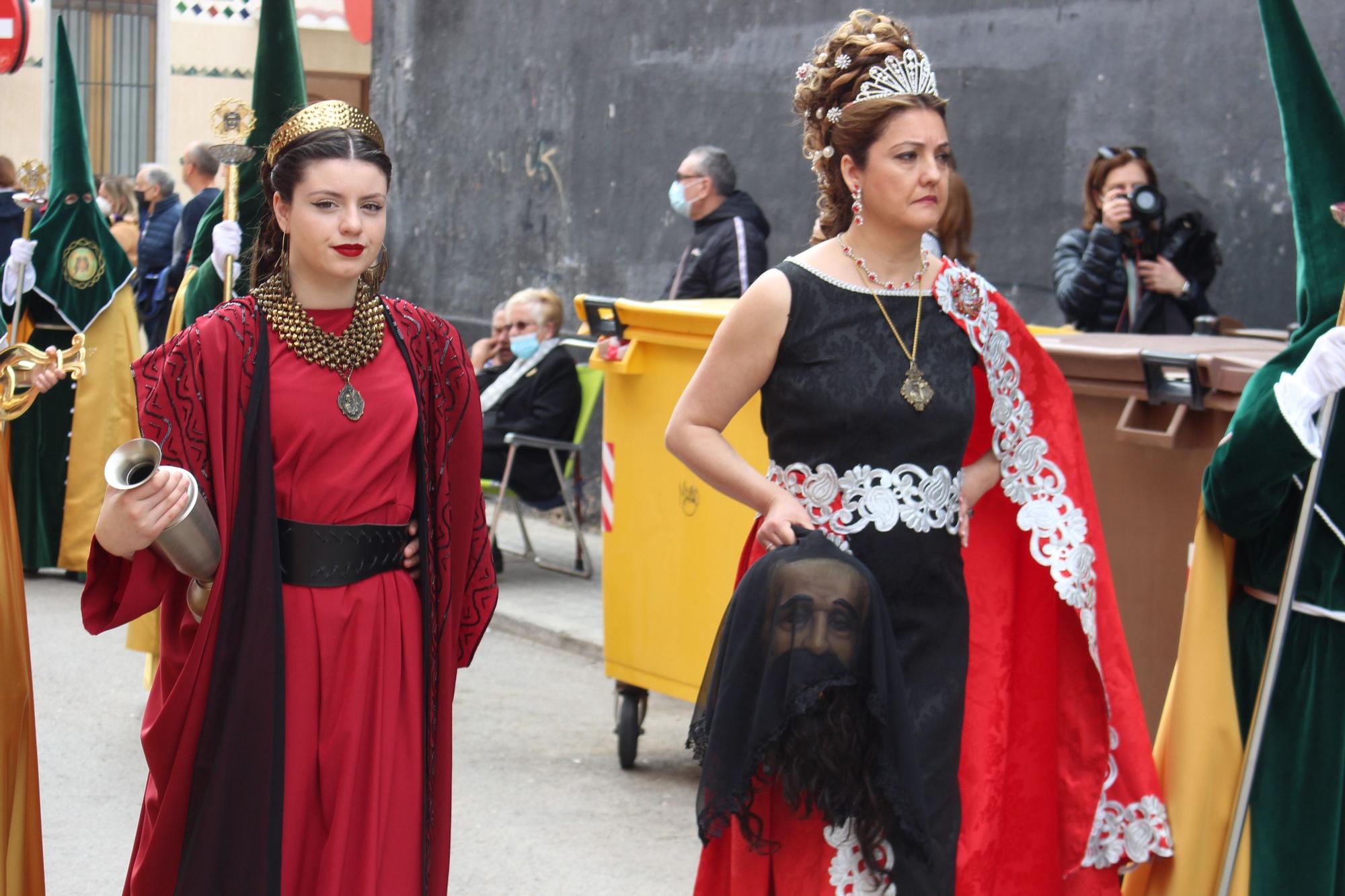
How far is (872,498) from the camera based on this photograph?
128 inches

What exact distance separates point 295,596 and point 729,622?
80 cm

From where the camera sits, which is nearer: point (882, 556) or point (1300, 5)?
point (882, 556)

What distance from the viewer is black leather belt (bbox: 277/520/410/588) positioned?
10.3 ft

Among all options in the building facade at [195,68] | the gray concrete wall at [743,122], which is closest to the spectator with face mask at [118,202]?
the gray concrete wall at [743,122]

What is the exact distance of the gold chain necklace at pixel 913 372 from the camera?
3252 mm

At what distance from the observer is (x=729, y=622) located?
3080 mm

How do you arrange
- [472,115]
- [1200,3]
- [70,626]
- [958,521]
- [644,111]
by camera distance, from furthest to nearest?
[472,115]
[644,111]
[70,626]
[1200,3]
[958,521]

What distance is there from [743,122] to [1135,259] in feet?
13.3

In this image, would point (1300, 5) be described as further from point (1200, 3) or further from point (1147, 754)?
point (1147, 754)

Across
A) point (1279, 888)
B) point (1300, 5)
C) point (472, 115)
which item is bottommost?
point (1279, 888)

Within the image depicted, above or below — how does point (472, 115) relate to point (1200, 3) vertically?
below

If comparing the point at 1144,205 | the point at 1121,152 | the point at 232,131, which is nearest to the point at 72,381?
the point at 232,131

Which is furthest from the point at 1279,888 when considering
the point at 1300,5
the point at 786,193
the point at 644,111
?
the point at 644,111

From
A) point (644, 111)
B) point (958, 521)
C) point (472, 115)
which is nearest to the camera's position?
point (958, 521)
